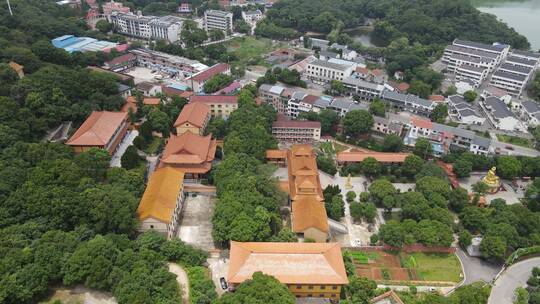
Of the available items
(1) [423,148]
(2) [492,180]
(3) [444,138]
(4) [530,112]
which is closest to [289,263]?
(1) [423,148]

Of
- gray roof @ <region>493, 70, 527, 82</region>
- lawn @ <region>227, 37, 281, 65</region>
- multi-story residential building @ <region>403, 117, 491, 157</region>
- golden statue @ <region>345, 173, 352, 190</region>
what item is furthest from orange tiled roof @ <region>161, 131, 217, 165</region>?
gray roof @ <region>493, 70, 527, 82</region>

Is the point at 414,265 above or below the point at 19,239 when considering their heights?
below

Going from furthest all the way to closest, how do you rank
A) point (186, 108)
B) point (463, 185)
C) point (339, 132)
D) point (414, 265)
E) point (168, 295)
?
point (339, 132) < point (186, 108) < point (463, 185) < point (414, 265) < point (168, 295)

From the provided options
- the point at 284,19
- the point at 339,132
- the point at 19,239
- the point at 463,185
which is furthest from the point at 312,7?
the point at 19,239

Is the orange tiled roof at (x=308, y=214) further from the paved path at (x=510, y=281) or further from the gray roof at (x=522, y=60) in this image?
the gray roof at (x=522, y=60)

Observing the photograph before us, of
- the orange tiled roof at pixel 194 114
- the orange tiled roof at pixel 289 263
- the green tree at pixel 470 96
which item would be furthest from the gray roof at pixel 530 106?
the orange tiled roof at pixel 194 114

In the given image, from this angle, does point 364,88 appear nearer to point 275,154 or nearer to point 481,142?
point 481,142

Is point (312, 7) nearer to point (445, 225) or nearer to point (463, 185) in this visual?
point (463, 185)

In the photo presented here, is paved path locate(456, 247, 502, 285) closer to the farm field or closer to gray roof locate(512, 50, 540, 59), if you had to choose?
the farm field
